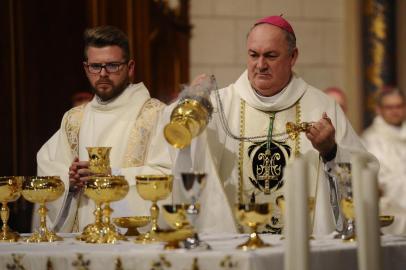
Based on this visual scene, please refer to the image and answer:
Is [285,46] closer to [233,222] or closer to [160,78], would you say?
[233,222]

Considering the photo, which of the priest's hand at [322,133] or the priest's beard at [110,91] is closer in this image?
the priest's hand at [322,133]

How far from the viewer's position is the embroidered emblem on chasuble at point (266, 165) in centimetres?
538

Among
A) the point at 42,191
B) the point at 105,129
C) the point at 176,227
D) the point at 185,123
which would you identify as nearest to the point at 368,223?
the point at 176,227

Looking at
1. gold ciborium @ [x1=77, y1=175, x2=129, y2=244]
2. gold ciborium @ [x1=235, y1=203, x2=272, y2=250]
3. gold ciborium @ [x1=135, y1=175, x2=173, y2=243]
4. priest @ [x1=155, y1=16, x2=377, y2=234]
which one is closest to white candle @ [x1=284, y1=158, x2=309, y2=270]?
gold ciborium @ [x1=235, y1=203, x2=272, y2=250]

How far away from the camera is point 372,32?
1214cm

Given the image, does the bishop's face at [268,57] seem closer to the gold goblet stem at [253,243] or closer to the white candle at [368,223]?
the gold goblet stem at [253,243]

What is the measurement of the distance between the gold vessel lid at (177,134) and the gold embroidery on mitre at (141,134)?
1.08m

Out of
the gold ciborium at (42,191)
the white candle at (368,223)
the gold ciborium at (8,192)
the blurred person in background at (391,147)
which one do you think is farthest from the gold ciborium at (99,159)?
the blurred person in background at (391,147)

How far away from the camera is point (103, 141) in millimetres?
5738

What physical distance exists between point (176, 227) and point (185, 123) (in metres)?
0.67

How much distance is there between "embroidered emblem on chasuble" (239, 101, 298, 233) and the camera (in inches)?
212

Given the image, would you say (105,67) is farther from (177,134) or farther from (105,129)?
(177,134)

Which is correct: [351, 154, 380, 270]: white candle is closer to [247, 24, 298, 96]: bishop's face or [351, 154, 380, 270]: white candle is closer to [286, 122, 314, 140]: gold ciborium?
[286, 122, 314, 140]: gold ciborium

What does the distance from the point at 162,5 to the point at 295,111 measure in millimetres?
4166
